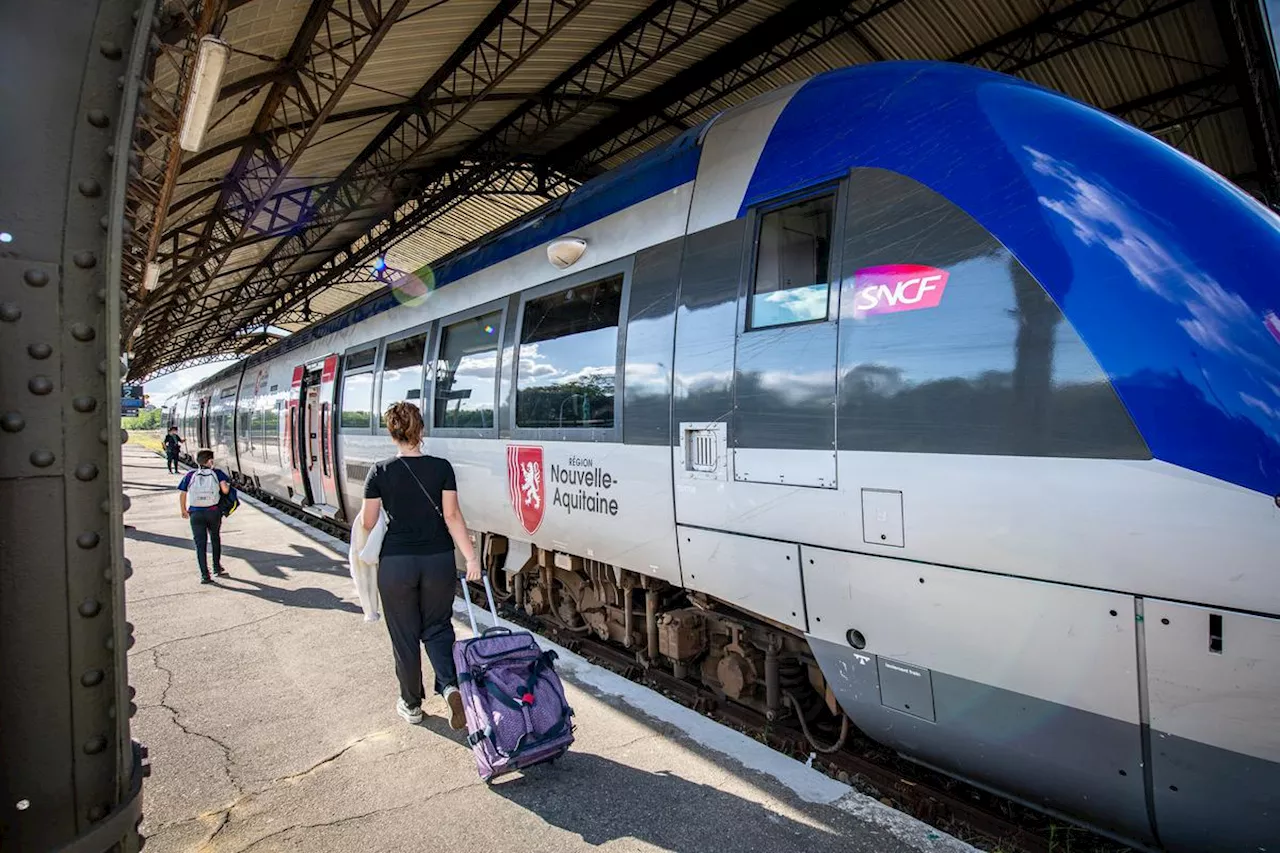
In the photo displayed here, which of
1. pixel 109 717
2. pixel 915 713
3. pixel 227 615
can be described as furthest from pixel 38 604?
pixel 227 615

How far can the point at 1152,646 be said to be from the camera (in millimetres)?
2246

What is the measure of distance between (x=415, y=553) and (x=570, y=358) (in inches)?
61.2

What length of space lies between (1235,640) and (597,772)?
251 cm

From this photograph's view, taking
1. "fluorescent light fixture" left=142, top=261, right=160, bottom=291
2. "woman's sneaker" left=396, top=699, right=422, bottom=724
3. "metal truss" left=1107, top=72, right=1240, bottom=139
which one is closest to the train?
"woman's sneaker" left=396, top=699, right=422, bottom=724

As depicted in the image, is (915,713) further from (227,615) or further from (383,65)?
(383,65)

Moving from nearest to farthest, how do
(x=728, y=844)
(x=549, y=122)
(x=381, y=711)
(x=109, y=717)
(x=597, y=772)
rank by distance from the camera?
1. (x=109, y=717)
2. (x=728, y=844)
3. (x=597, y=772)
4. (x=381, y=711)
5. (x=549, y=122)

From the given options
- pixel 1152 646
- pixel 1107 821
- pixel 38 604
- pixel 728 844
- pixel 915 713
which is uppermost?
pixel 38 604

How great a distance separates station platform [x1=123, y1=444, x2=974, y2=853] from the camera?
111 inches

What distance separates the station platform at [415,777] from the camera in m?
2.83

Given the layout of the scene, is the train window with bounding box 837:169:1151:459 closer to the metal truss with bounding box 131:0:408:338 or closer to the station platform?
the station platform

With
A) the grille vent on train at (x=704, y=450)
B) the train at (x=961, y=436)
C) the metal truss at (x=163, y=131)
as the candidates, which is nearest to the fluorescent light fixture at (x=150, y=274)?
the metal truss at (x=163, y=131)

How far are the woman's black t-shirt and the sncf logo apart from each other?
7.76 feet

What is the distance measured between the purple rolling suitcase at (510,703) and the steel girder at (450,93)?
8637mm

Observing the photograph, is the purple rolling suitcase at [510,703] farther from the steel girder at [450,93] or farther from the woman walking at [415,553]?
the steel girder at [450,93]
